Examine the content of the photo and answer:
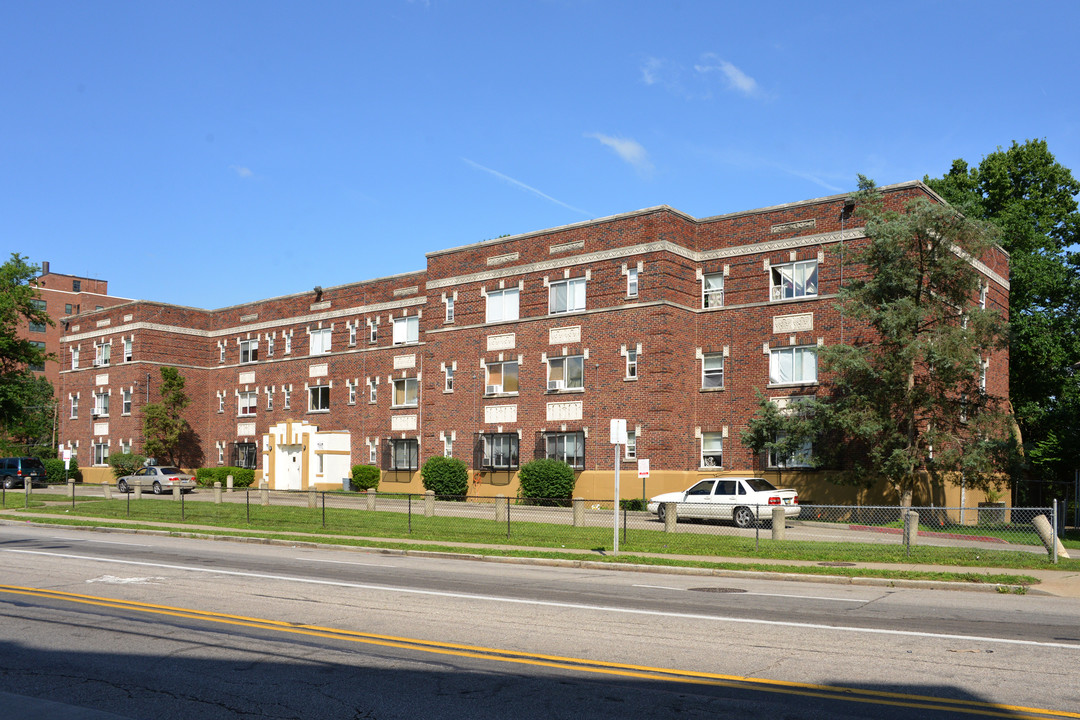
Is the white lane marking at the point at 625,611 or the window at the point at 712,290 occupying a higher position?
the window at the point at 712,290

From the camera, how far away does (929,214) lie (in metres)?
30.0

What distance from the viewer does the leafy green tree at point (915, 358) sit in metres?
29.9

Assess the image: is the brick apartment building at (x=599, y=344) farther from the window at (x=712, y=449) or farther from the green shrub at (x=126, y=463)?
the green shrub at (x=126, y=463)

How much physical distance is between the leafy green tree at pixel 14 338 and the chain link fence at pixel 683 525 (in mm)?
28858

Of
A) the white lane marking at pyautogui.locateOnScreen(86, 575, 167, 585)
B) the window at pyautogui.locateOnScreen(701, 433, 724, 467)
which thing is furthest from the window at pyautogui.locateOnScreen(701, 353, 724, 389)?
the white lane marking at pyautogui.locateOnScreen(86, 575, 167, 585)

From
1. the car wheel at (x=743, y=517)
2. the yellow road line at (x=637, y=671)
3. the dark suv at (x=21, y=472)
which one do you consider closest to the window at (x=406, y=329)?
the dark suv at (x=21, y=472)

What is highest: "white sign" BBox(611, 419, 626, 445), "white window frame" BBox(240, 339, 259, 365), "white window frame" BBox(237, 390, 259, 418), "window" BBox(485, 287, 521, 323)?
"window" BBox(485, 287, 521, 323)

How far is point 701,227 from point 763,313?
505 cm

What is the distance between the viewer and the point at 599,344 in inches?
1528

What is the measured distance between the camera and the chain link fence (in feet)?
69.9

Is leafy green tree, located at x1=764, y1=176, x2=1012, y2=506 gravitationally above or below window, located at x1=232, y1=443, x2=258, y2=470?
above

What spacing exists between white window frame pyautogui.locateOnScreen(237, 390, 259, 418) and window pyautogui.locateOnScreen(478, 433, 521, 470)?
72.0 feet

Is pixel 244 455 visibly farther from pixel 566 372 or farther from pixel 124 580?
pixel 124 580

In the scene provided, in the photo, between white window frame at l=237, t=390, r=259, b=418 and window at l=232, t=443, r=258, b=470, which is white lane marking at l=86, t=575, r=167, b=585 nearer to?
window at l=232, t=443, r=258, b=470
